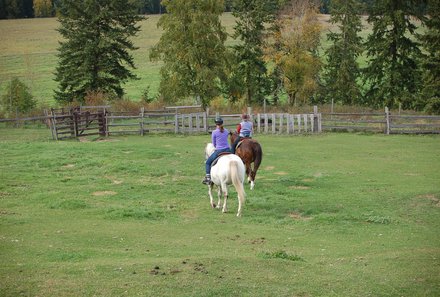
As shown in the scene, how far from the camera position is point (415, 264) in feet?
32.4

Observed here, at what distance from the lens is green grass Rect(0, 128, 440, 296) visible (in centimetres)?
866

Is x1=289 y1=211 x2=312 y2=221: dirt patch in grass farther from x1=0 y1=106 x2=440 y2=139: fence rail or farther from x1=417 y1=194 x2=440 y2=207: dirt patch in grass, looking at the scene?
x1=0 y1=106 x2=440 y2=139: fence rail

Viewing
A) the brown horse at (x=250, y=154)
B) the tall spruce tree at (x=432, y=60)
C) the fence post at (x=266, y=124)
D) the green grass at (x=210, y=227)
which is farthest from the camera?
the tall spruce tree at (x=432, y=60)

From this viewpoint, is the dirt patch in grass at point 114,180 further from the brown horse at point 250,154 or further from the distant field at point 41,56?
the distant field at point 41,56

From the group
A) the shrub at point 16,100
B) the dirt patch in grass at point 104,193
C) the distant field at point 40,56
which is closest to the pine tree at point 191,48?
the shrub at point 16,100

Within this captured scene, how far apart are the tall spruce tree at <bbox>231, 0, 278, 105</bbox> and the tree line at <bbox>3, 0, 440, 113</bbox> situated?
11 cm

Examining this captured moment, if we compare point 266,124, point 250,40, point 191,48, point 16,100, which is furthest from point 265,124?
point 16,100

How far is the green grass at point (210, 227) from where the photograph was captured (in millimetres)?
8656

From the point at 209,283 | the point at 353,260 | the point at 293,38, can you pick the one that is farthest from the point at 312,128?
the point at 209,283

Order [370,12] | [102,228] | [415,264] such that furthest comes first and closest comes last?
[370,12] < [102,228] < [415,264]

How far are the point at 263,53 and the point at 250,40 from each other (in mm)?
2241

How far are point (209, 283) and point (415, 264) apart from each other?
13.2 ft

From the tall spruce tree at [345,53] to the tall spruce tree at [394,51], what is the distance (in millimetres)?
3078

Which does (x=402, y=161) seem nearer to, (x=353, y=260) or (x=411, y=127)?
(x=411, y=127)
